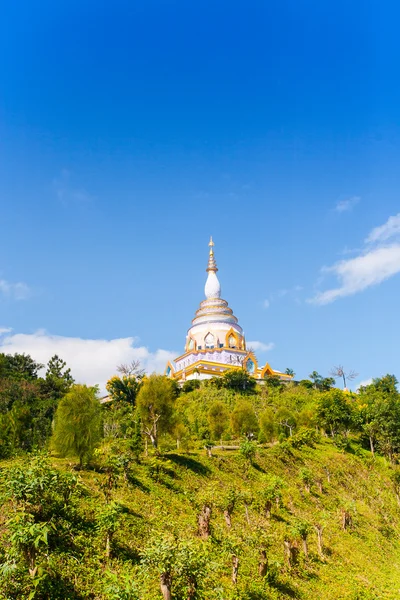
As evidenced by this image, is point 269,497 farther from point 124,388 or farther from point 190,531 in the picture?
point 124,388

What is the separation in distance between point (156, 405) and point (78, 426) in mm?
6607

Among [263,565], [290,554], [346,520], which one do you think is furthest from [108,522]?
[346,520]

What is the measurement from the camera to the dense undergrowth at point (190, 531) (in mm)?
9539

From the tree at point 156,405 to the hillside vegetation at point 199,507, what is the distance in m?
0.08

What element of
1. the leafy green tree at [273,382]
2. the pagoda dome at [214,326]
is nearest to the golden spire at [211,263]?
the pagoda dome at [214,326]

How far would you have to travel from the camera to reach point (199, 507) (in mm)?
17172

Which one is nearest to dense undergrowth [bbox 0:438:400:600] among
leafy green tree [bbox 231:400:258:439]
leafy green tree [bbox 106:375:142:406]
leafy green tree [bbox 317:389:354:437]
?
leafy green tree [bbox 231:400:258:439]

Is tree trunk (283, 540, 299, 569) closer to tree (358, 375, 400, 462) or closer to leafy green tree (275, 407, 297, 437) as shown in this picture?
leafy green tree (275, 407, 297, 437)

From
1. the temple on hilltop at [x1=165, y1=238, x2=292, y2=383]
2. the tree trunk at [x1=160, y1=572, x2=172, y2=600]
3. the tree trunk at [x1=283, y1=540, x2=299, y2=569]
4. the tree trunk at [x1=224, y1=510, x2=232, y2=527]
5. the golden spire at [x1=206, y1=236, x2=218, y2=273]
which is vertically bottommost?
the tree trunk at [x1=283, y1=540, x2=299, y2=569]

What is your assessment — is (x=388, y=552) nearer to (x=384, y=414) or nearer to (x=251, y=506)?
(x=251, y=506)

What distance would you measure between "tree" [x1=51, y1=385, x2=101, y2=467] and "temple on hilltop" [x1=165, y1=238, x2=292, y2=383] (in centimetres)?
3955

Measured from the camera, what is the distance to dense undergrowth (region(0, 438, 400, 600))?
31.3 feet

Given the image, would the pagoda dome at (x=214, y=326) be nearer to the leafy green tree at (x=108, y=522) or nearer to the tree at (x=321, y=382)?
the tree at (x=321, y=382)

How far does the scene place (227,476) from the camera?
23.0 meters
